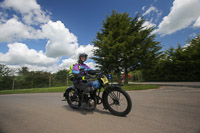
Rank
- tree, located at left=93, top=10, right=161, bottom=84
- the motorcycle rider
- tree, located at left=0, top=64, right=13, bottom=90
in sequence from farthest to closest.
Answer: tree, located at left=0, top=64, right=13, bottom=90
tree, located at left=93, top=10, right=161, bottom=84
the motorcycle rider

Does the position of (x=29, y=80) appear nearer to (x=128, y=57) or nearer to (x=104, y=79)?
(x=128, y=57)

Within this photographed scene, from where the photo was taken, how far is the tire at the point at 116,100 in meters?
2.38

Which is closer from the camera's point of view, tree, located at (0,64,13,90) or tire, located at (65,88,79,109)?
tire, located at (65,88,79,109)

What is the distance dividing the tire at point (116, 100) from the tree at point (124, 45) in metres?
7.99

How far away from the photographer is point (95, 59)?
43.0ft

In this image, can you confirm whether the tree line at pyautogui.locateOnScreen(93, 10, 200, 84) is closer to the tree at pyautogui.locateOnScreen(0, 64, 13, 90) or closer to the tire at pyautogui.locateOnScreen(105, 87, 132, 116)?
the tire at pyautogui.locateOnScreen(105, 87, 132, 116)

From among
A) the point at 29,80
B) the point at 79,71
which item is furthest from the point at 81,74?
the point at 29,80

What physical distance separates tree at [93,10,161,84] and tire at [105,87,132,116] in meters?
7.99

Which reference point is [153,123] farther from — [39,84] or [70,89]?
[39,84]

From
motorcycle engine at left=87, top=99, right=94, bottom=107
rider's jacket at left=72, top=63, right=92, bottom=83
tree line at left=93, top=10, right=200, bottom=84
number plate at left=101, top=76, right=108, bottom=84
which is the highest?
tree line at left=93, top=10, right=200, bottom=84

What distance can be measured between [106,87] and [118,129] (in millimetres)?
1101

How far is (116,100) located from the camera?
8.48ft

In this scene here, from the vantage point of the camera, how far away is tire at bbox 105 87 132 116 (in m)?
2.38

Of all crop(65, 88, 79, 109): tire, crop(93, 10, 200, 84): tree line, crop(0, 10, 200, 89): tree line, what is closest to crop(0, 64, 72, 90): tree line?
crop(0, 10, 200, 89): tree line
